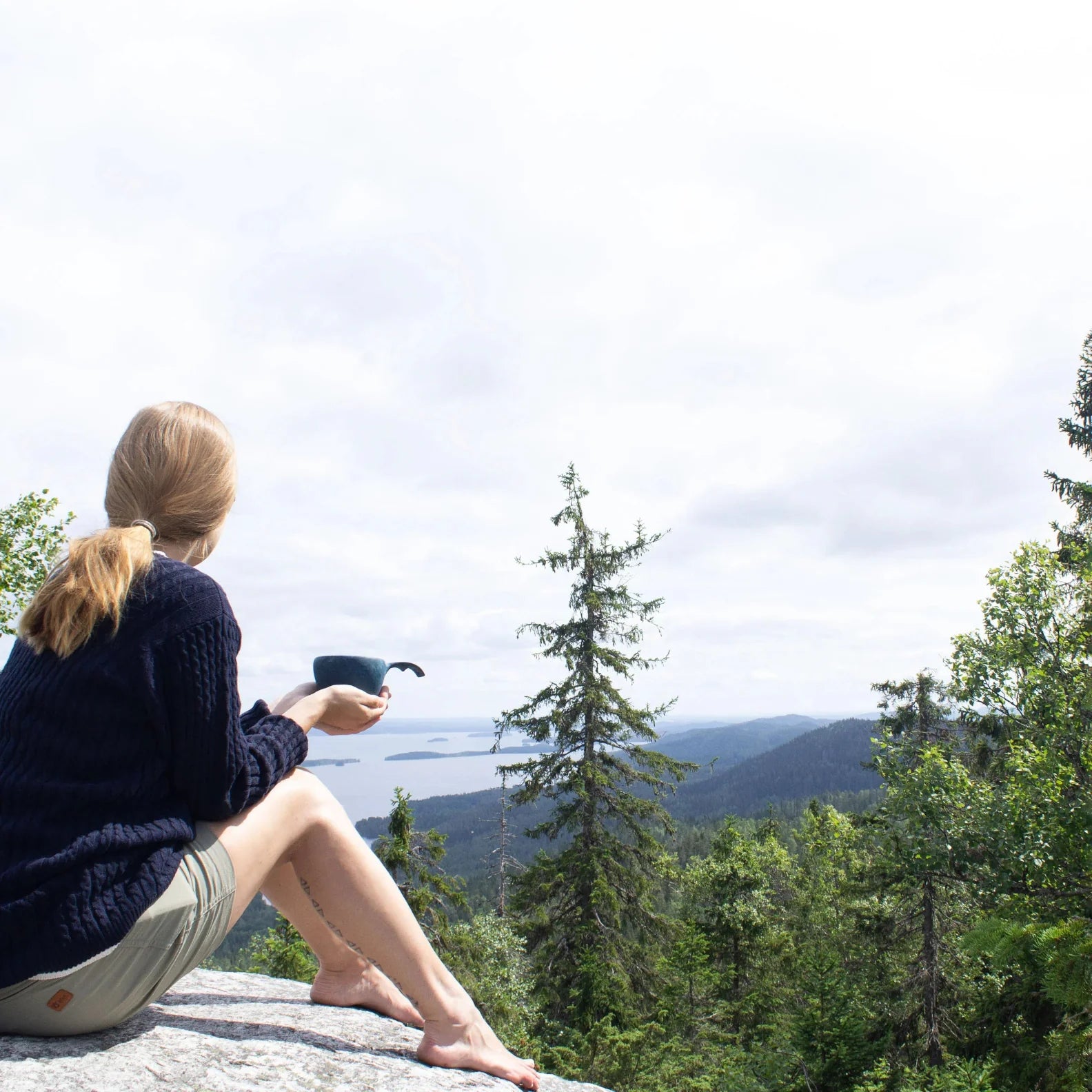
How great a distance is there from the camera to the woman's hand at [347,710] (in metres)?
2.35

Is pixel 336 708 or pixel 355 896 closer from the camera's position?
pixel 355 896

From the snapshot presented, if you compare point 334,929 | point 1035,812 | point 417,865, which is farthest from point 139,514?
point 417,865

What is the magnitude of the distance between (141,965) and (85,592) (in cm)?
92

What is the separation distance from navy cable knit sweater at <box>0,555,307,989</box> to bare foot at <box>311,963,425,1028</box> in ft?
4.08

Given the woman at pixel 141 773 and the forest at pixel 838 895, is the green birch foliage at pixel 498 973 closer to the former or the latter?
the forest at pixel 838 895

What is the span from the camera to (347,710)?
236 centimetres

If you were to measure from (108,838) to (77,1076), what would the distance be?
0.57 meters

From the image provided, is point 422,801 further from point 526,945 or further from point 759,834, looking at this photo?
point 526,945

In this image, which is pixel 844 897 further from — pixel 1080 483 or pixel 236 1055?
pixel 236 1055

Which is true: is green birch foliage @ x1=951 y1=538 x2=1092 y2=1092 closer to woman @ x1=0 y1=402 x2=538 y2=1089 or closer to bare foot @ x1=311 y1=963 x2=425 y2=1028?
bare foot @ x1=311 y1=963 x2=425 y2=1028

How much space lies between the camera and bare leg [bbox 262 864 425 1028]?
105 inches

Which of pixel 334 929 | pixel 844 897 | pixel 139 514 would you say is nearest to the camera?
pixel 139 514

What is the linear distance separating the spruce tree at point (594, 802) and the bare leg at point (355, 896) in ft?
42.3

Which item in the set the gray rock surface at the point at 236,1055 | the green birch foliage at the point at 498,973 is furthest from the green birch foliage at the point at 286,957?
the gray rock surface at the point at 236,1055
